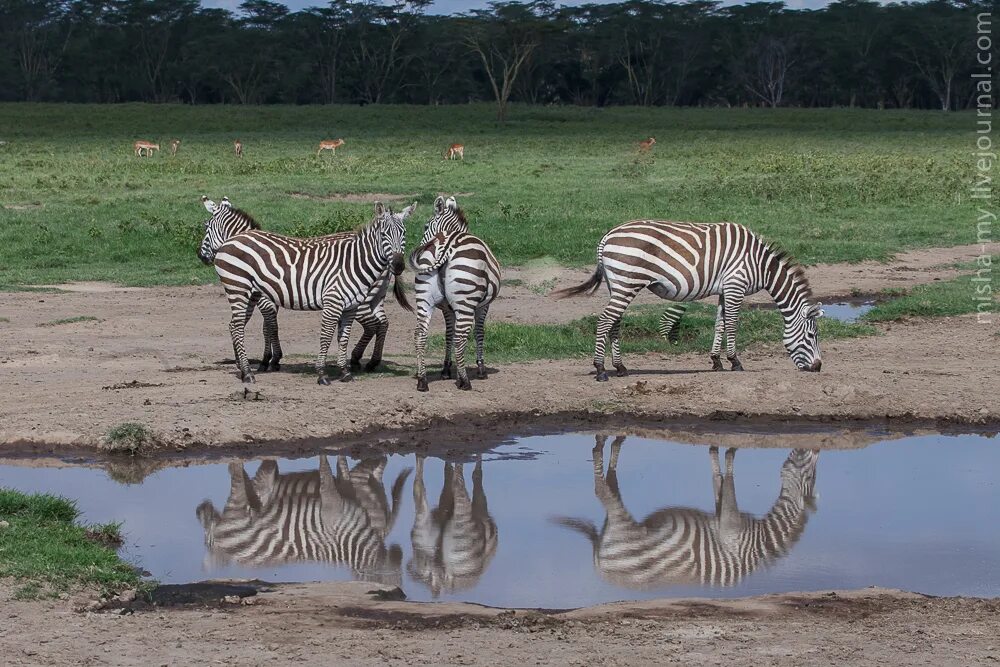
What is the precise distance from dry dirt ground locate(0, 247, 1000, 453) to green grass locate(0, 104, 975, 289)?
3755 millimetres

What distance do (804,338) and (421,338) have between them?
3.19m

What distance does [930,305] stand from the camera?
14.0m

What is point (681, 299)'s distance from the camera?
11.3 metres

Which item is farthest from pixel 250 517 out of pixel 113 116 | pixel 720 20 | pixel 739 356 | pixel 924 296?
pixel 720 20

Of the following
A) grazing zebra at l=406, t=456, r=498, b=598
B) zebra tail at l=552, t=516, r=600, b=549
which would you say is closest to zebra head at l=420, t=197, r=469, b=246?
grazing zebra at l=406, t=456, r=498, b=598

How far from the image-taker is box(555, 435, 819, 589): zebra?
273 inches

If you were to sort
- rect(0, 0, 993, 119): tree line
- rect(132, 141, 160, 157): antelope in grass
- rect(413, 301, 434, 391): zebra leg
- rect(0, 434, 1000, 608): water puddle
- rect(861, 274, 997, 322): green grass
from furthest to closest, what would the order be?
rect(0, 0, 993, 119): tree line → rect(132, 141, 160, 157): antelope in grass → rect(861, 274, 997, 322): green grass → rect(413, 301, 434, 391): zebra leg → rect(0, 434, 1000, 608): water puddle

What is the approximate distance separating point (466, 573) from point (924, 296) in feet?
30.0

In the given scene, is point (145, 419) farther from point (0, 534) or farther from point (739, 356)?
point (739, 356)

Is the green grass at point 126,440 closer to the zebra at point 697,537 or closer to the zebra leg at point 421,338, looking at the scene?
the zebra leg at point 421,338

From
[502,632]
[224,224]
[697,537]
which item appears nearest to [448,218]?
[224,224]

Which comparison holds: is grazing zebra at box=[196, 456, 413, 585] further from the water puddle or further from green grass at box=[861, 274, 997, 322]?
green grass at box=[861, 274, 997, 322]

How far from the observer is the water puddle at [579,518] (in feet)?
22.5

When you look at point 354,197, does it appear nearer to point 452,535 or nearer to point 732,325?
point 732,325
